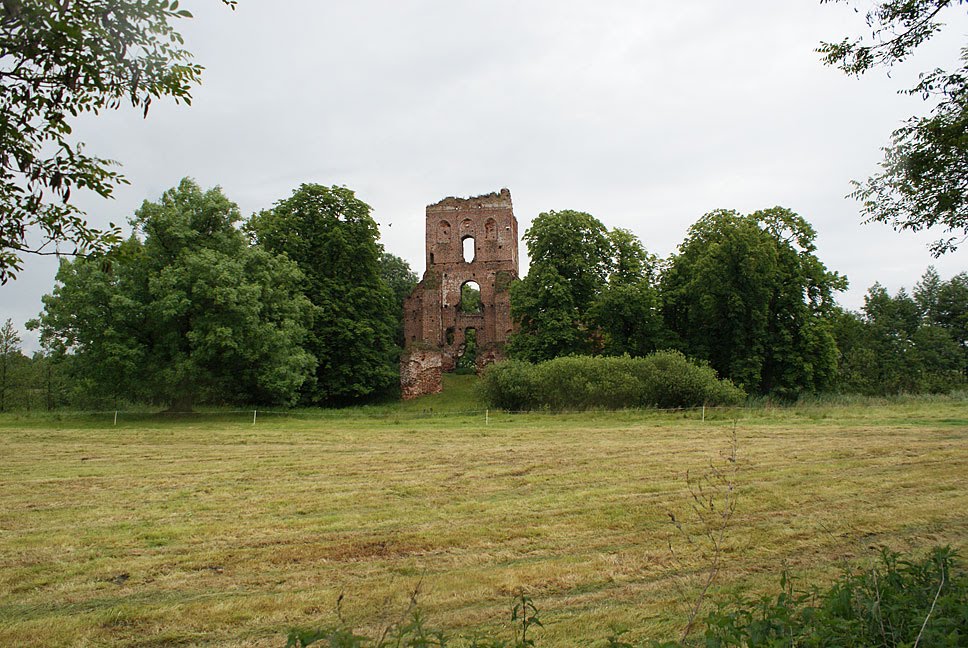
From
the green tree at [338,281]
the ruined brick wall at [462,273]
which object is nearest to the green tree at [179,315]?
the green tree at [338,281]

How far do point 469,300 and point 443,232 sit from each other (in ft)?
37.8

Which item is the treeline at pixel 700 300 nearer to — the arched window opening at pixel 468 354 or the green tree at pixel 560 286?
the green tree at pixel 560 286

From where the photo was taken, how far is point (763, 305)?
30453 mm

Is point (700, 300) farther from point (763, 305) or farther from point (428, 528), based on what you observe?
point (428, 528)

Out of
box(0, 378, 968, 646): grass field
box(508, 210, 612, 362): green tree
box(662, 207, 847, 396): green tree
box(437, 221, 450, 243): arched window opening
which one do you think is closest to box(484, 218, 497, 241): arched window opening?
box(437, 221, 450, 243): arched window opening

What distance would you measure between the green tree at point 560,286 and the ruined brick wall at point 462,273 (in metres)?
9.08

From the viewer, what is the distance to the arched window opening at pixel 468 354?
4353cm

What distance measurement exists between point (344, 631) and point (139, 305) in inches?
917

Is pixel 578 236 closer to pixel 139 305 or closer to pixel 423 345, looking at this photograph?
pixel 423 345

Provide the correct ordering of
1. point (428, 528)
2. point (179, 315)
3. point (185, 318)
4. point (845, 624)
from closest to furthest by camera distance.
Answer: point (845, 624), point (428, 528), point (179, 315), point (185, 318)

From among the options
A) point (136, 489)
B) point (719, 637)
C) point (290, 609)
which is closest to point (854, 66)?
point (719, 637)

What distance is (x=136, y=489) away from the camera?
10195 millimetres

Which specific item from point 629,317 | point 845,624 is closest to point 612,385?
point 629,317

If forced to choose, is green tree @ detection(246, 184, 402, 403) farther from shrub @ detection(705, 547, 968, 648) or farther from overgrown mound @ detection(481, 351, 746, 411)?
shrub @ detection(705, 547, 968, 648)
